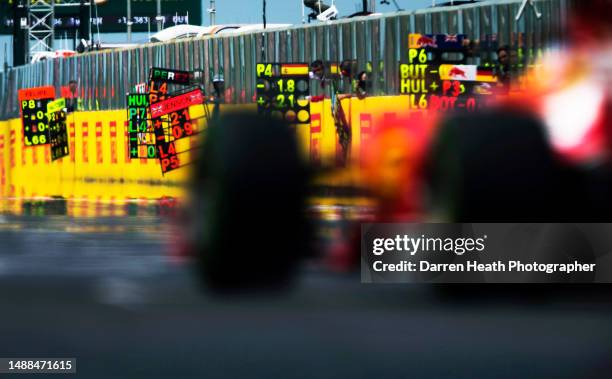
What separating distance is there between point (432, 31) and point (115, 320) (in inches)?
1071

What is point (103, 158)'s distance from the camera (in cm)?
4966

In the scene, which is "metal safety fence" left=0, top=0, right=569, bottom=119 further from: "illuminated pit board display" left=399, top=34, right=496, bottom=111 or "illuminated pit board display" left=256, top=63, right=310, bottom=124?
"illuminated pit board display" left=399, top=34, right=496, bottom=111

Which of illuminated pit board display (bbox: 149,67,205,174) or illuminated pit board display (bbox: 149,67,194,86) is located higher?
illuminated pit board display (bbox: 149,67,194,86)

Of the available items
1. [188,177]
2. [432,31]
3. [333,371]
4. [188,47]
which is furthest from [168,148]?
[333,371]

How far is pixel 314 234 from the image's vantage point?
289 inches

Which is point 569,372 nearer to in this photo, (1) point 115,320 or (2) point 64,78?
(1) point 115,320

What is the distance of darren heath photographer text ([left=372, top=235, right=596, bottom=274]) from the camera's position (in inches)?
250

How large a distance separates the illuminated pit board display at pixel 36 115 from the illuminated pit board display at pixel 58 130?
0.43 meters

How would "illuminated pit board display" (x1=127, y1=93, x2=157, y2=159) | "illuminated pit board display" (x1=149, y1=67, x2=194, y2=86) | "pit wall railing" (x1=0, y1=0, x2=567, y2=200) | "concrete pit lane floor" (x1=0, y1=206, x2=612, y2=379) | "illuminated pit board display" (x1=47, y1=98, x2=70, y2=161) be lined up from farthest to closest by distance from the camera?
1. "illuminated pit board display" (x1=47, y1=98, x2=70, y2=161)
2. "illuminated pit board display" (x1=127, y1=93, x2=157, y2=159)
3. "illuminated pit board display" (x1=149, y1=67, x2=194, y2=86)
4. "pit wall railing" (x1=0, y1=0, x2=567, y2=200)
5. "concrete pit lane floor" (x1=0, y1=206, x2=612, y2=379)

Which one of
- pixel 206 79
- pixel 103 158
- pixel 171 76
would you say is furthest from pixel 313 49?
pixel 103 158

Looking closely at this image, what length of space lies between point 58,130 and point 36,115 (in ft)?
8.12

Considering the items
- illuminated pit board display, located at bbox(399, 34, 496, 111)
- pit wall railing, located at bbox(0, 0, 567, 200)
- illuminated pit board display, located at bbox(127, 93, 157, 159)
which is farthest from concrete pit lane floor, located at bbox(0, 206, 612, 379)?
illuminated pit board display, located at bbox(127, 93, 157, 159)

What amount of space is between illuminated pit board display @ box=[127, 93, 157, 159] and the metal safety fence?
0.83 meters

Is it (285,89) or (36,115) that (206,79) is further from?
(36,115)
